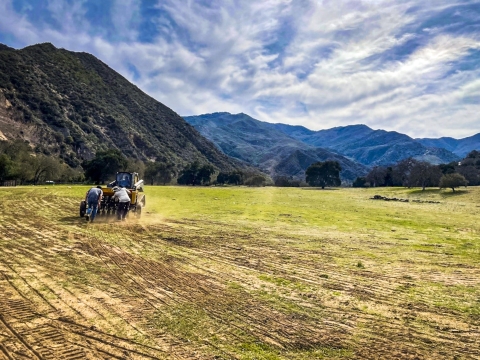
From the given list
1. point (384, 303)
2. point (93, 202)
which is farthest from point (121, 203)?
point (384, 303)

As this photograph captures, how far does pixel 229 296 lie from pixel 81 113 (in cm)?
13110

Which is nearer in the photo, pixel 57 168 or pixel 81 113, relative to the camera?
pixel 57 168

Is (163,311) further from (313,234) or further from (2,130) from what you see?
(2,130)

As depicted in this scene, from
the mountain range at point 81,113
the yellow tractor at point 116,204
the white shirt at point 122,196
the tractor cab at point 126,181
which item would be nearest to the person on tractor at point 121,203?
the white shirt at point 122,196

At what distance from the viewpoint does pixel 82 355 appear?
17.5 ft

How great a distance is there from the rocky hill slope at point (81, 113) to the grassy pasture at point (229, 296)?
3681 inches

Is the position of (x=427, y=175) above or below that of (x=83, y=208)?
above

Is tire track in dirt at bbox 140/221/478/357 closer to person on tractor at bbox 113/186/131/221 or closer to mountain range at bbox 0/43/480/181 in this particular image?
person on tractor at bbox 113/186/131/221

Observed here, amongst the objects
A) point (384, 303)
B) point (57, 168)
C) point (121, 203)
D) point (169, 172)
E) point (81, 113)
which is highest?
point (81, 113)

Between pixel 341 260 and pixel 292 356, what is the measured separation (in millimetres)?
7589

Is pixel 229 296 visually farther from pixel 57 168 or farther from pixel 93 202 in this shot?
pixel 57 168

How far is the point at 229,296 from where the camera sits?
833 centimetres

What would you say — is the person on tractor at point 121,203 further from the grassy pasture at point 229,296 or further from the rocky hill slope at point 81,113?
the rocky hill slope at point 81,113

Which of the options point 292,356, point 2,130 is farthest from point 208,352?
point 2,130
